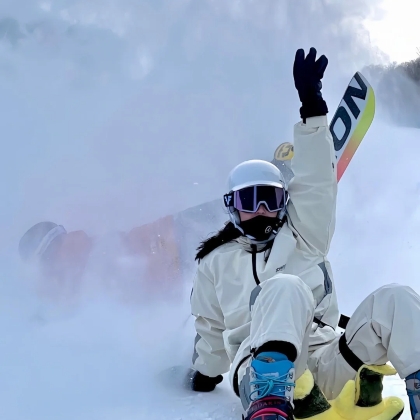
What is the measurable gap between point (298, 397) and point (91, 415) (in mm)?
866

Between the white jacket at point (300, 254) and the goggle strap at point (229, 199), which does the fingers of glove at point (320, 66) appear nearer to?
the white jacket at point (300, 254)

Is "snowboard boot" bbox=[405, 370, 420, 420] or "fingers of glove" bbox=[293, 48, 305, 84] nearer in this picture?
"snowboard boot" bbox=[405, 370, 420, 420]

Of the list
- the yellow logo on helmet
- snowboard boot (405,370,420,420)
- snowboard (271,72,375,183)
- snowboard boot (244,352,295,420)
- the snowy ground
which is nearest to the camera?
snowboard boot (244,352,295,420)

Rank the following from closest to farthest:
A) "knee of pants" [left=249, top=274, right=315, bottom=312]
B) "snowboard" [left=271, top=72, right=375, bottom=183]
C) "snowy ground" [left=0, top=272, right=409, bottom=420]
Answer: "knee of pants" [left=249, top=274, right=315, bottom=312] < "snowy ground" [left=0, top=272, right=409, bottom=420] < "snowboard" [left=271, top=72, right=375, bottom=183]

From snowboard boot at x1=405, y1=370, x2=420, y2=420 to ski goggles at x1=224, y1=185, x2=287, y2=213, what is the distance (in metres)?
0.95

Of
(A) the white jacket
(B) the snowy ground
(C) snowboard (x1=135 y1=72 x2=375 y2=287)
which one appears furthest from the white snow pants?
(C) snowboard (x1=135 y1=72 x2=375 y2=287)

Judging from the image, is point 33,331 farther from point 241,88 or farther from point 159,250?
point 241,88

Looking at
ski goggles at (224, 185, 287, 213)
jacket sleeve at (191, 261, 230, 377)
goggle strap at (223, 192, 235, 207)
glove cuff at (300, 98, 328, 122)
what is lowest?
jacket sleeve at (191, 261, 230, 377)

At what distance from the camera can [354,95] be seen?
3.55m

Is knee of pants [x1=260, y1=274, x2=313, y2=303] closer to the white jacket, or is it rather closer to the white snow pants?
the white snow pants

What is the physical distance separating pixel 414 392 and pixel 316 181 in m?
0.96

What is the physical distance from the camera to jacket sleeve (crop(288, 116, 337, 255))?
1.94 metres

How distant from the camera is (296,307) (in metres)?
1.28

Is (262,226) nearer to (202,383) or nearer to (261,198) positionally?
(261,198)
